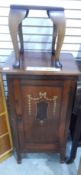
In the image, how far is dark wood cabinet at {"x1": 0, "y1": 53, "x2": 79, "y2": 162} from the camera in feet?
3.76

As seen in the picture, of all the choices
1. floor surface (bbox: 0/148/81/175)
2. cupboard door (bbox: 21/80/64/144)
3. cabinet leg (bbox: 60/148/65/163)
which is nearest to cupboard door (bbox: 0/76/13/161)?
floor surface (bbox: 0/148/81/175)

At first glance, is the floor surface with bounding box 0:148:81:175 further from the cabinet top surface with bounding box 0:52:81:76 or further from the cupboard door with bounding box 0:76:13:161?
the cabinet top surface with bounding box 0:52:81:76

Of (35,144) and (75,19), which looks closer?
(75,19)

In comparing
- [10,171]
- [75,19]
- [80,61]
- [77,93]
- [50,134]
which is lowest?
[10,171]

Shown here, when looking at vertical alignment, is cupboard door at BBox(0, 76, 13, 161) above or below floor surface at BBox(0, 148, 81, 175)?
above

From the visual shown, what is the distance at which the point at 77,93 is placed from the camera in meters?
1.29

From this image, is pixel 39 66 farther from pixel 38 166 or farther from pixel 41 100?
pixel 38 166

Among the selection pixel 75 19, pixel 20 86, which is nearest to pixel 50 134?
pixel 20 86

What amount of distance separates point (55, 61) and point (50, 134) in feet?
1.97

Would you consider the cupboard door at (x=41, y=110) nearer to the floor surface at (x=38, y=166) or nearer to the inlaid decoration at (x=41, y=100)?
the inlaid decoration at (x=41, y=100)

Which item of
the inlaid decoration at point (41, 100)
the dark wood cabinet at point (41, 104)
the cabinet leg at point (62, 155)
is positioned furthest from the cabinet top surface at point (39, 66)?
the cabinet leg at point (62, 155)

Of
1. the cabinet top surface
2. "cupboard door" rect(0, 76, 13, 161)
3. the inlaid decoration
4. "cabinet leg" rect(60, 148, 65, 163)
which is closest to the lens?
the cabinet top surface

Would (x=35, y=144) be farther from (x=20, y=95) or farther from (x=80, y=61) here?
(x=80, y=61)

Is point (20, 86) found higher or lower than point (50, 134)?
higher
